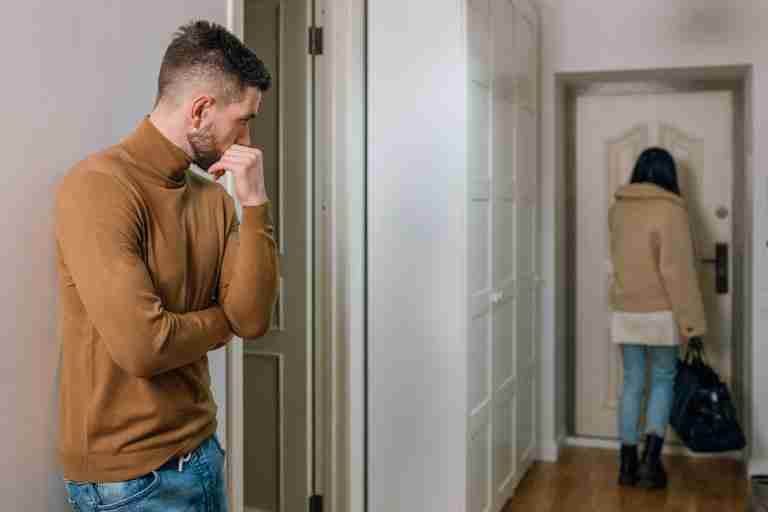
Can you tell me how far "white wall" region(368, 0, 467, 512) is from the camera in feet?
10.2

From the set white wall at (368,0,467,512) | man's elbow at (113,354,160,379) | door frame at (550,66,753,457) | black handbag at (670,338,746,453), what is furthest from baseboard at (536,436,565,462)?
man's elbow at (113,354,160,379)

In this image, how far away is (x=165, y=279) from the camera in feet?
5.10

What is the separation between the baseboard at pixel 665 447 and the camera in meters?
4.66

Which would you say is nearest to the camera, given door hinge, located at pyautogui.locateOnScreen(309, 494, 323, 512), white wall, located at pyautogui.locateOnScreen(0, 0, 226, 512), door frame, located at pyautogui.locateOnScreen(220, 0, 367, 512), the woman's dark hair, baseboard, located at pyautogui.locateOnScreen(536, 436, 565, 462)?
white wall, located at pyautogui.locateOnScreen(0, 0, 226, 512)

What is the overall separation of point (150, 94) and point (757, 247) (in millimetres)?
3231

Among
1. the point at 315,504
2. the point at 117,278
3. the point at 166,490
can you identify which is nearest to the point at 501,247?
the point at 315,504

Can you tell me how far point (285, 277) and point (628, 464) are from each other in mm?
2034

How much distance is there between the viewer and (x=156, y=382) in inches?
60.9

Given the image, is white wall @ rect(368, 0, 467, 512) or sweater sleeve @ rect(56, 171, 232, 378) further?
white wall @ rect(368, 0, 467, 512)

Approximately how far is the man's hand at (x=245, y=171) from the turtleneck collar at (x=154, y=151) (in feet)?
0.28

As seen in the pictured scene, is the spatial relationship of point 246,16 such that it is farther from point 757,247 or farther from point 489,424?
point 757,247

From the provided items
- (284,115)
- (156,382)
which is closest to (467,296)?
(284,115)

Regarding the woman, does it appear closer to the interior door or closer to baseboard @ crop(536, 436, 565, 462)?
baseboard @ crop(536, 436, 565, 462)

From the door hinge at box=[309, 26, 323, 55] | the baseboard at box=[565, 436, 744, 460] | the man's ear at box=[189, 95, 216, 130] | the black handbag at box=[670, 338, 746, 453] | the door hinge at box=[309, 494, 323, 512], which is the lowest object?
the baseboard at box=[565, 436, 744, 460]
